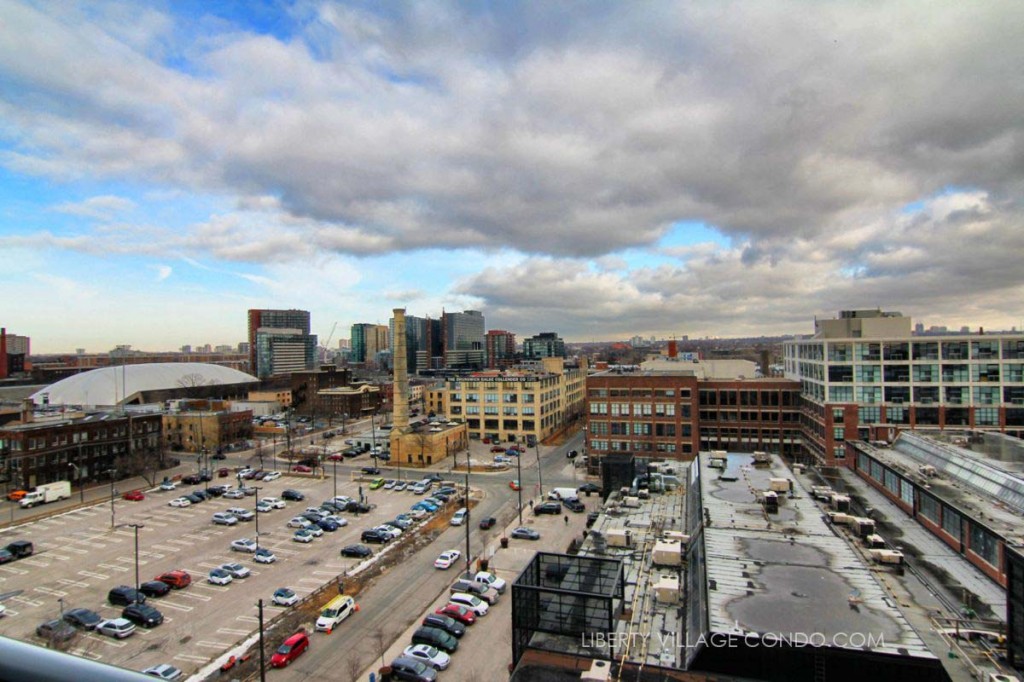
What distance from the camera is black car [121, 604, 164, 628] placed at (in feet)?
89.8

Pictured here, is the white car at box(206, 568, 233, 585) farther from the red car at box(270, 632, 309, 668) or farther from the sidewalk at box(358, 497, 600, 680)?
the sidewalk at box(358, 497, 600, 680)

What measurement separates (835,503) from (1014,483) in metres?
7.36

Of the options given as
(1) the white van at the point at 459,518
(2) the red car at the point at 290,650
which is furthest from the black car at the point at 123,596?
(1) the white van at the point at 459,518

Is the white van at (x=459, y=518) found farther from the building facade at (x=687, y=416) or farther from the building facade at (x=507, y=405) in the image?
the building facade at (x=507, y=405)

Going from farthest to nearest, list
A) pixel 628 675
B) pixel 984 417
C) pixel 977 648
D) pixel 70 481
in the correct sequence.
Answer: pixel 70 481 < pixel 984 417 < pixel 977 648 < pixel 628 675

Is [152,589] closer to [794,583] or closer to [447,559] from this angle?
[447,559]

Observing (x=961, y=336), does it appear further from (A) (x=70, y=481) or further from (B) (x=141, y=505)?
(A) (x=70, y=481)

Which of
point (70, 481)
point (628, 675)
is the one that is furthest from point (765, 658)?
point (70, 481)

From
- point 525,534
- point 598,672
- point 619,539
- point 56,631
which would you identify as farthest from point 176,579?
point 598,672

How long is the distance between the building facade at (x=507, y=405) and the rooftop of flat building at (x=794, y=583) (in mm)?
51556

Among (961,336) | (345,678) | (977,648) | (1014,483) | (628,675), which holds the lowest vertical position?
(345,678)

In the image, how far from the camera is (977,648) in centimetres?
1711

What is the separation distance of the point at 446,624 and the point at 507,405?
5282 cm

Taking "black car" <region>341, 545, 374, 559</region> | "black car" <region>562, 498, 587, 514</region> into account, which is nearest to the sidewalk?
"black car" <region>562, 498, 587, 514</region>
